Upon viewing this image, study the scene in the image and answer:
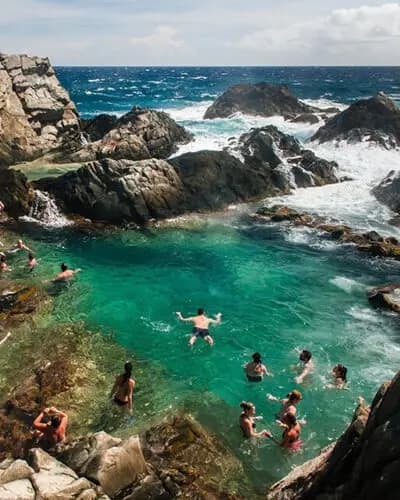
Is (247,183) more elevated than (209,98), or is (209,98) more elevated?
(209,98)

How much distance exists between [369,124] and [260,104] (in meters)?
28.0

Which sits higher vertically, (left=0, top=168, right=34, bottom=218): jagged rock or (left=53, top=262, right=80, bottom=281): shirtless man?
(left=0, top=168, right=34, bottom=218): jagged rock

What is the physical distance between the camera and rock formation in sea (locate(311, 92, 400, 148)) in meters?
51.6

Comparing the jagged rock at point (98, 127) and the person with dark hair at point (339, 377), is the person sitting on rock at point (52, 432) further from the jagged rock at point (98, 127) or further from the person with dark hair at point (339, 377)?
the jagged rock at point (98, 127)

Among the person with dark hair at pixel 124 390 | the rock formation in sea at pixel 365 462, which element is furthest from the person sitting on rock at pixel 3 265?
the rock formation in sea at pixel 365 462

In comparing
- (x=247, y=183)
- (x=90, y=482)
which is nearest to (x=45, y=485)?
(x=90, y=482)

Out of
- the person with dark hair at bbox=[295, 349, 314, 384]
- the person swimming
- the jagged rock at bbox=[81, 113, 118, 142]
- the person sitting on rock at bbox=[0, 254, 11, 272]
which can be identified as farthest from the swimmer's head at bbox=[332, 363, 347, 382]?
the jagged rock at bbox=[81, 113, 118, 142]

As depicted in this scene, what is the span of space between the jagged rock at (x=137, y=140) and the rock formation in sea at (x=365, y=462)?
39489mm

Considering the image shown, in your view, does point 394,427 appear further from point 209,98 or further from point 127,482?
point 209,98

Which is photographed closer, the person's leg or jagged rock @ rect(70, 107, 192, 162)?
the person's leg

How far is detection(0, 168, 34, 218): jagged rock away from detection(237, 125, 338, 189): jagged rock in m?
19.7

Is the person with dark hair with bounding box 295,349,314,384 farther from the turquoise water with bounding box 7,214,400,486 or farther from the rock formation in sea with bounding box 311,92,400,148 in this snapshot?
the rock formation in sea with bounding box 311,92,400,148

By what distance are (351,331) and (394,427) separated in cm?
1357

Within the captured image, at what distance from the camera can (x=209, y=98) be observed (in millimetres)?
113438
